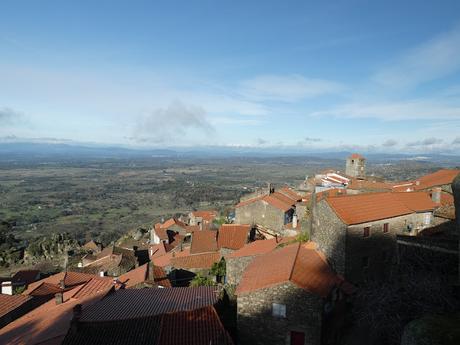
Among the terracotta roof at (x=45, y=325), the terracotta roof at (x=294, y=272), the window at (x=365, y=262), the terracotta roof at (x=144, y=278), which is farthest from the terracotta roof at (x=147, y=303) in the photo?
the window at (x=365, y=262)

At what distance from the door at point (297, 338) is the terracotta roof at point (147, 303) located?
4.19 meters

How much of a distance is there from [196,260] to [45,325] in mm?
13070

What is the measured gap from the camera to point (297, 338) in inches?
607

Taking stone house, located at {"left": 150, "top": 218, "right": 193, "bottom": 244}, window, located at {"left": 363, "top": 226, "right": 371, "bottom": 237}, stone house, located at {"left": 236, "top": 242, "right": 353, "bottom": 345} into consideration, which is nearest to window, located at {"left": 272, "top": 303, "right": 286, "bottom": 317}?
stone house, located at {"left": 236, "top": 242, "right": 353, "bottom": 345}

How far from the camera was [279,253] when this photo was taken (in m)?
20.9

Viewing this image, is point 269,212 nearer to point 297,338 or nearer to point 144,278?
point 144,278

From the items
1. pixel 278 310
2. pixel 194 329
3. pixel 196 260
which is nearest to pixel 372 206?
pixel 278 310

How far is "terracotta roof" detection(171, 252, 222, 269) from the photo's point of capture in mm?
28938

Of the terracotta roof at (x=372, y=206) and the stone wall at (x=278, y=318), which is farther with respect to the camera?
the terracotta roof at (x=372, y=206)

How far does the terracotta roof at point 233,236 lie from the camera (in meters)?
30.0

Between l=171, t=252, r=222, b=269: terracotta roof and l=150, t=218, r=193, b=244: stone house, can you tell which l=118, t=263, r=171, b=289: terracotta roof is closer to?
l=171, t=252, r=222, b=269: terracotta roof

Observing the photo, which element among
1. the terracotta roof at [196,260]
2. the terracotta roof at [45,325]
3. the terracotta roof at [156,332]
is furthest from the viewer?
the terracotta roof at [196,260]

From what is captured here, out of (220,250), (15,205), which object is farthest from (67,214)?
(220,250)

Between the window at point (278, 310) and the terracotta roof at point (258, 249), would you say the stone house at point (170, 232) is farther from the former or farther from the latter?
the window at point (278, 310)
